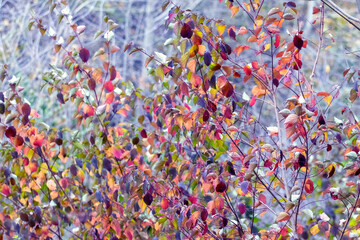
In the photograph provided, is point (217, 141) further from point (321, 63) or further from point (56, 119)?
point (321, 63)

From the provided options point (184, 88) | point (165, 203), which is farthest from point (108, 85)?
point (165, 203)

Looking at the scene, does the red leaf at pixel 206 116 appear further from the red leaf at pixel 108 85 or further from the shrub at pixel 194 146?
the red leaf at pixel 108 85

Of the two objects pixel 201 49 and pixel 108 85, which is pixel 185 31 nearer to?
pixel 201 49

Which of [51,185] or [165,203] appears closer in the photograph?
[165,203]

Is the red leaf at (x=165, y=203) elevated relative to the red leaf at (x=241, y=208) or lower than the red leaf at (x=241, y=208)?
lower

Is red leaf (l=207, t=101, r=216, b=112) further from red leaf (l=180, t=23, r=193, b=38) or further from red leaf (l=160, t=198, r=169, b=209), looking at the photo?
red leaf (l=160, t=198, r=169, b=209)

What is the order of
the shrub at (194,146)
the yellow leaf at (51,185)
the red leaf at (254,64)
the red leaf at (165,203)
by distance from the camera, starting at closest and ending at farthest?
the shrub at (194,146), the red leaf at (254,64), the red leaf at (165,203), the yellow leaf at (51,185)

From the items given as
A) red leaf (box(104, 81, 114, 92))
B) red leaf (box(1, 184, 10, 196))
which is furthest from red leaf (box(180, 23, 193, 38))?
red leaf (box(1, 184, 10, 196))

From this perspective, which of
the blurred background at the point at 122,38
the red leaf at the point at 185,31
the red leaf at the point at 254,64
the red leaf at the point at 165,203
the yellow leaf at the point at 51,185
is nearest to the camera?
the red leaf at the point at 185,31

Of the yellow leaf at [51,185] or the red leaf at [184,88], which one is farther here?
the yellow leaf at [51,185]

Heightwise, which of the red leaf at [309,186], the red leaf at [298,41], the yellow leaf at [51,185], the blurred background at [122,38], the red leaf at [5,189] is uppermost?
the blurred background at [122,38]

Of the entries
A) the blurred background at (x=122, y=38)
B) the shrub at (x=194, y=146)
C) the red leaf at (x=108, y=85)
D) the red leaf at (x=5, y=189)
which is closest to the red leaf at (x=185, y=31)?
the shrub at (x=194, y=146)

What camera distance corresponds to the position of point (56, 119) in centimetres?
638

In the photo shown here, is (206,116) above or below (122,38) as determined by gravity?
below
